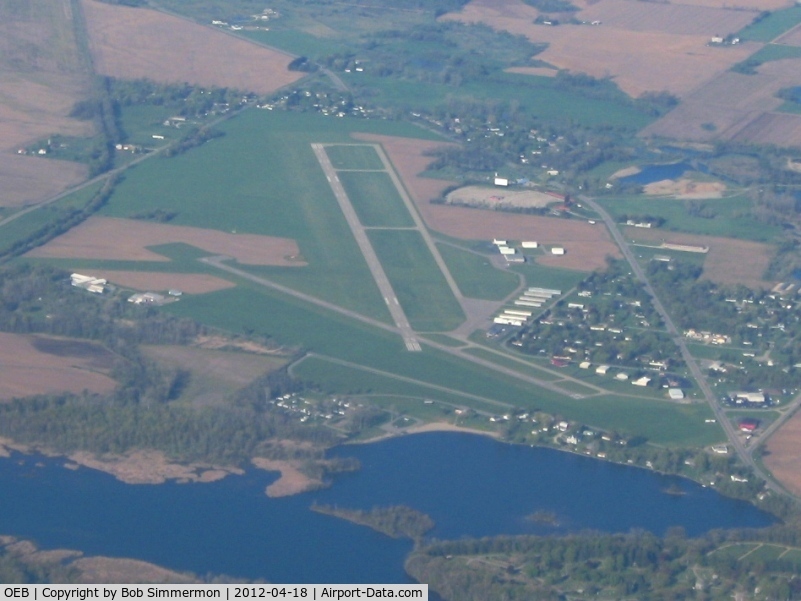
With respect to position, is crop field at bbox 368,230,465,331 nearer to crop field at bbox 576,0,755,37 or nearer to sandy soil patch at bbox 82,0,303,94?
sandy soil patch at bbox 82,0,303,94

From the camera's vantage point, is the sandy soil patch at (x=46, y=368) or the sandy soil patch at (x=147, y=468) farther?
the sandy soil patch at (x=46, y=368)

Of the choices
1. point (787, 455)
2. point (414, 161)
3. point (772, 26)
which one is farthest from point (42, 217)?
point (772, 26)

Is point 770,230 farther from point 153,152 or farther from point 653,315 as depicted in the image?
point 153,152

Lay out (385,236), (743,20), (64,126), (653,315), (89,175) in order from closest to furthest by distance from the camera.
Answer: (653,315) < (385,236) < (89,175) < (64,126) < (743,20)

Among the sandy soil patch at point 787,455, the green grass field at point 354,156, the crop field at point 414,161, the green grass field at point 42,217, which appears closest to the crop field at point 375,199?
the crop field at point 414,161

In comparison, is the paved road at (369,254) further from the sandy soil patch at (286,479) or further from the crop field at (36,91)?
the crop field at (36,91)

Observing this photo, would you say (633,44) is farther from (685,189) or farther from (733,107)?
(685,189)

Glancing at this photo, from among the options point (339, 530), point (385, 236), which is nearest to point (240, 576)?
point (339, 530)
